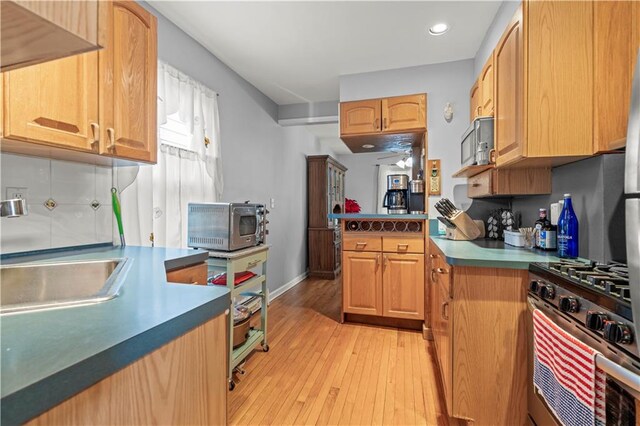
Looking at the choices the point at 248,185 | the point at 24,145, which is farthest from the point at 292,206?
the point at 24,145

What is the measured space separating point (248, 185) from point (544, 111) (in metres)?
2.55

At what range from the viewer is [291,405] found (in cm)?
173

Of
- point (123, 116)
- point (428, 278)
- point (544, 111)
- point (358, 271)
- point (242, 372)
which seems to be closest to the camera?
point (544, 111)

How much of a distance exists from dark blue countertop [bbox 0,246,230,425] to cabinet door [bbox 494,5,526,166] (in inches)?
59.2

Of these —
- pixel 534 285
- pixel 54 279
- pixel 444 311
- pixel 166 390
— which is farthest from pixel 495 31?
pixel 54 279

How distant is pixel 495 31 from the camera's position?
2.18m

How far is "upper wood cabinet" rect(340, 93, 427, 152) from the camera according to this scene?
113 inches

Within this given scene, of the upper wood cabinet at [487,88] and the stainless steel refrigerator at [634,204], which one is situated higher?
the upper wood cabinet at [487,88]

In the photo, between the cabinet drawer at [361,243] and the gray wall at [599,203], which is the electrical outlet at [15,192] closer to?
the cabinet drawer at [361,243]

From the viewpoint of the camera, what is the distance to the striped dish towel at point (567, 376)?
2.69 feet

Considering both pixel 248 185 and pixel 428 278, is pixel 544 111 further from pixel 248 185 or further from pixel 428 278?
pixel 248 185

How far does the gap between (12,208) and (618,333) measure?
173cm

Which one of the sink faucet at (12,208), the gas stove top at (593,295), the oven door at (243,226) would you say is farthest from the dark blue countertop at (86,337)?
the oven door at (243,226)

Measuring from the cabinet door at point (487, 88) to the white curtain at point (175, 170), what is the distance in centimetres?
207
